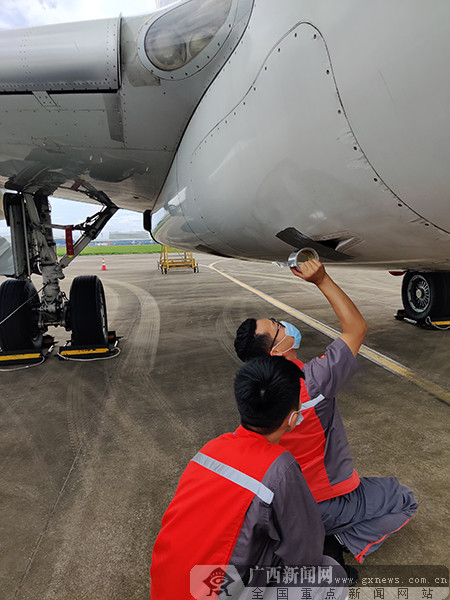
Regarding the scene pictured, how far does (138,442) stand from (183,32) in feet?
8.82

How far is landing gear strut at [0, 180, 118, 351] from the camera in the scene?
15.7 feet

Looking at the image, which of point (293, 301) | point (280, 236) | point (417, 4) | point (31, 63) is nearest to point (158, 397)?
point (280, 236)

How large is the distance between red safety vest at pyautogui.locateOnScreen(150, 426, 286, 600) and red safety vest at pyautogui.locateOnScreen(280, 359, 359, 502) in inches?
17.2

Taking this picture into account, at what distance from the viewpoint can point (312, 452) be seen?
66.7 inches

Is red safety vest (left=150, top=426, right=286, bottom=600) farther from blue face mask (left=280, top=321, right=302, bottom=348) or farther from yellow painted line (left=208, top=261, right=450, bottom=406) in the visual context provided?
yellow painted line (left=208, top=261, right=450, bottom=406)

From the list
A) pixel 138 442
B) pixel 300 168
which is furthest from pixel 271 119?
pixel 138 442

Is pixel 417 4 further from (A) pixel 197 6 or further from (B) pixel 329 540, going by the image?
(B) pixel 329 540

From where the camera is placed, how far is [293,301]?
30.6ft

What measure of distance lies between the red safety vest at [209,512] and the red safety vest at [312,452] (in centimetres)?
44

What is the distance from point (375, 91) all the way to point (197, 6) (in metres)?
1.48

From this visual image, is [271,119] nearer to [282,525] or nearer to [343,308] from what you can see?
[343,308]

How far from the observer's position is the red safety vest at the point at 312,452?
1618 millimetres

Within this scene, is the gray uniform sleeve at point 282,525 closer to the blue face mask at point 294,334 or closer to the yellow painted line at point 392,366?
the blue face mask at point 294,334

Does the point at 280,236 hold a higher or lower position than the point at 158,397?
higher
